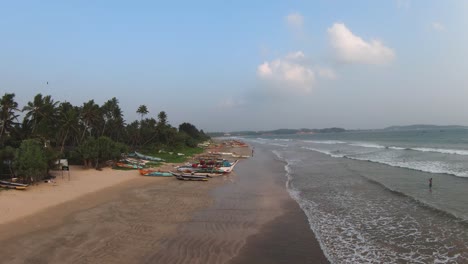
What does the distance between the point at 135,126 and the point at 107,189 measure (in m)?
45.0

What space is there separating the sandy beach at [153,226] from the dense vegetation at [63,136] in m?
2.59

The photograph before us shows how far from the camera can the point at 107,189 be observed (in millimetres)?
24125

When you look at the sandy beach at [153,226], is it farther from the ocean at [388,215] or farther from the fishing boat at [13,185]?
the ocean at [388,215]

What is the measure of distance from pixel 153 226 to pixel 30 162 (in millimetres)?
13647

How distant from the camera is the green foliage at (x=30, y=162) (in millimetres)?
22938

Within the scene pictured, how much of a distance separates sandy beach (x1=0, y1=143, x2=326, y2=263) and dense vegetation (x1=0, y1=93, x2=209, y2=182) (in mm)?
2589

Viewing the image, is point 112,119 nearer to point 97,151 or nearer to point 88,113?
point 88,113

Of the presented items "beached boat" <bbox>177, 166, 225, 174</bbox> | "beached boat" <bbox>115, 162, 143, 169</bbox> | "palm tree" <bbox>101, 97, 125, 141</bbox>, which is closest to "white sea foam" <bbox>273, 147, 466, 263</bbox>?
"beached boat" <bbox>177, 166, 225, 174</bbox>

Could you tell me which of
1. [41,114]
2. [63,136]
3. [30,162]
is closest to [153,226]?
[30,162]

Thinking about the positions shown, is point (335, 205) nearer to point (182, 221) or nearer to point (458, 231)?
point (458, 231)

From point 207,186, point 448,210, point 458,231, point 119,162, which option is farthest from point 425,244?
point 119,162

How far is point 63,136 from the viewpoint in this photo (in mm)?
43750

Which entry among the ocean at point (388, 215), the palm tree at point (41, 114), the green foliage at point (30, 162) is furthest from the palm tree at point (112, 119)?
the ocean at point (388, 215)

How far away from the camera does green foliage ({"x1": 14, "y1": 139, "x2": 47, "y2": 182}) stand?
903 inches
